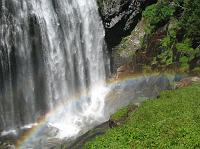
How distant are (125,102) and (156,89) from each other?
2407mm

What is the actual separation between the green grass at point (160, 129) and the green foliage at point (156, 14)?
45.4 ft

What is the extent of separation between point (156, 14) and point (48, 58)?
30.2ft

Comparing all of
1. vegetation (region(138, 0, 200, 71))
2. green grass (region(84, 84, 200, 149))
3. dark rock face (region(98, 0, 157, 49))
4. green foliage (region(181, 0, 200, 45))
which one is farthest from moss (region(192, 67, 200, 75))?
dark rock face (region(98, 0, 157, 49))

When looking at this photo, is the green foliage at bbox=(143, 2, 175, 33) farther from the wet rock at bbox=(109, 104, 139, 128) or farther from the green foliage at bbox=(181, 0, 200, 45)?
the wet rock at bbox=(109, 104, 139, 128)

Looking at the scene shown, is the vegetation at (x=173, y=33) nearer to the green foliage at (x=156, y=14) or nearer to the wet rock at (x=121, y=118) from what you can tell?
the green foliage at (x=156, y=14)

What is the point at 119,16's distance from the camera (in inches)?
1512

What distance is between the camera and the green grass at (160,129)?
19.7 metres

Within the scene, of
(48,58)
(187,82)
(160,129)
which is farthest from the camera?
(48,58)

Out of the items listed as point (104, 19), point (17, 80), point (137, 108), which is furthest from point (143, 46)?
point (137, 108)

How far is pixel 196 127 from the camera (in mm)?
20266

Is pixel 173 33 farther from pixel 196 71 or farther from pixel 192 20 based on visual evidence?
pixel 196 71

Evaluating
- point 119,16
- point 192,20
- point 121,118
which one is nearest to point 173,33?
point 192,20

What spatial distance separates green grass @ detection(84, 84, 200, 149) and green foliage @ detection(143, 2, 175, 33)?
13831 mm

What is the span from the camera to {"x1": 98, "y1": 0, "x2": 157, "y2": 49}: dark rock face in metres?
38.0
